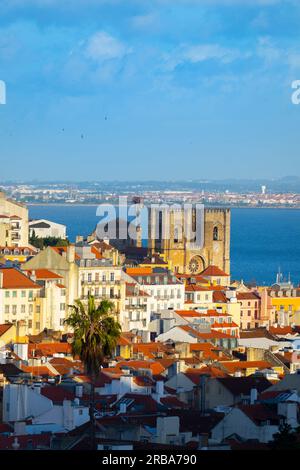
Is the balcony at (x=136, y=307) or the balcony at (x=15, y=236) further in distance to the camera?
the balcony at (x=15, y=236)

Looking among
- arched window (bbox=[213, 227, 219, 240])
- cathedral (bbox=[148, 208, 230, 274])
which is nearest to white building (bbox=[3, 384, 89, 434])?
cathedral (bbox=[148, 208, 230, 274])

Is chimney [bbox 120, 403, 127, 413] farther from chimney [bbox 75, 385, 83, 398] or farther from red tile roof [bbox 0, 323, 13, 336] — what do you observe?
red tile roof [bbox 0, 323, 13, 336]

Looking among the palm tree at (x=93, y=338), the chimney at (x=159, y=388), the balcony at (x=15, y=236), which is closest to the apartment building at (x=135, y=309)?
the balcony at (x=15, y=236)

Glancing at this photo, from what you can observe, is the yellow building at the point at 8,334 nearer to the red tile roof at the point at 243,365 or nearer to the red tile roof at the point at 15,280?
the red tile roof at the point at 15,280

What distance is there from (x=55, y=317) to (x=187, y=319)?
683 cm

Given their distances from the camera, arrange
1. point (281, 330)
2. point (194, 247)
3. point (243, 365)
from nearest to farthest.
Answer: point (243, 365), point (281, 330), point (194, 247)

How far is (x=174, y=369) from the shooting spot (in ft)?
176

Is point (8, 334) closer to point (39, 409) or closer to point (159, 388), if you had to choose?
point (159, 388)

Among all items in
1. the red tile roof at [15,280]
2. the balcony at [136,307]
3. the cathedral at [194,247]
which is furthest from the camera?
the cathedral at [194,247]

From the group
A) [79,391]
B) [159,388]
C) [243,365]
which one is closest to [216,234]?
[243,365]

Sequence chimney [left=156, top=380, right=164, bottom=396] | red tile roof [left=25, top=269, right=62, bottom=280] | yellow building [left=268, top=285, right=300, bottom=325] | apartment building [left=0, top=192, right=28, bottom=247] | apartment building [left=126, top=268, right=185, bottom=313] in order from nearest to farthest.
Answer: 1. chimney [left=156, top=380, right=164, bottom=396]
2. red tile roof [left=25, top=269, right=62, bottom=280]
3. apartment building [left=126, top=268, right=185, bottom=313]
4. yellow building [left=268, top=285, right=300, bottom=325]
5. apartment building [left=0, top=192, right=28, bottom=247]

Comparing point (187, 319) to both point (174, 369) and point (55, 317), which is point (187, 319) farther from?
point (174, 369)
